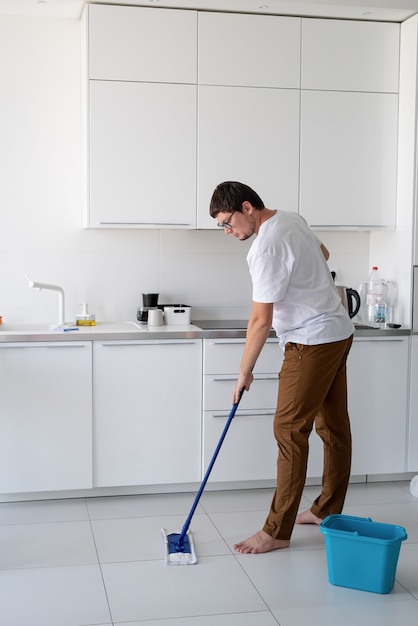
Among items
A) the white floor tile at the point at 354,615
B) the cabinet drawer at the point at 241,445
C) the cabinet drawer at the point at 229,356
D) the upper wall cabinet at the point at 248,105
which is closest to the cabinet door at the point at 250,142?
the upper wall cabinet at the point at 248,105

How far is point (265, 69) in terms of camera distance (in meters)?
3.83

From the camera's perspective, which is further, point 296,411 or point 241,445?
point 241,445

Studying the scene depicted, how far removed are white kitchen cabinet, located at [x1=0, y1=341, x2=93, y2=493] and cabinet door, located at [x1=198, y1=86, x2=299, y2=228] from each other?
0.97 m

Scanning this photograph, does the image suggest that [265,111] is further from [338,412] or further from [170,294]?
[338,412]

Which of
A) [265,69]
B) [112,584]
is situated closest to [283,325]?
[112,584]

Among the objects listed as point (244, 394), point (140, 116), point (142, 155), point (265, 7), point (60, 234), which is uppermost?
point (265, 7)

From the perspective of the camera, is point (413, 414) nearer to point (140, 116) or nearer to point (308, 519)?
point (308, 519)

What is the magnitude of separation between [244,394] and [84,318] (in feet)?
2.92

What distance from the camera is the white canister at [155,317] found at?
12.6 feet

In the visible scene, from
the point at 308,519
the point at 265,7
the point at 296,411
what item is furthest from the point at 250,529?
the point at 265,7

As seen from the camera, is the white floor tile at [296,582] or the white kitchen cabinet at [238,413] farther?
the white kitchen cabinet at [238,413]

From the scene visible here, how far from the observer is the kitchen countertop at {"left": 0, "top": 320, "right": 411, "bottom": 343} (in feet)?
11.5

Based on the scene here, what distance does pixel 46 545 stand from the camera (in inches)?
121

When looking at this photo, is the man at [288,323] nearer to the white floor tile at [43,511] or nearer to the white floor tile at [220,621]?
the white floor tile at [220,621]
